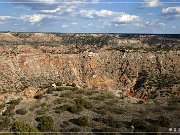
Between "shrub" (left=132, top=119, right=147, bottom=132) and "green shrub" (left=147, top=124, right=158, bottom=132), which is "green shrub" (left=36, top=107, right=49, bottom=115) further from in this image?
"green shrub" (left=147, top=124, right=158, bottom=132)

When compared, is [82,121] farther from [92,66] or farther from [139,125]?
[92,66]

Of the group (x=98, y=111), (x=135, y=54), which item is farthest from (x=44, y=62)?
(x=98, y=111)

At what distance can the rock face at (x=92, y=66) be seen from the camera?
248ft

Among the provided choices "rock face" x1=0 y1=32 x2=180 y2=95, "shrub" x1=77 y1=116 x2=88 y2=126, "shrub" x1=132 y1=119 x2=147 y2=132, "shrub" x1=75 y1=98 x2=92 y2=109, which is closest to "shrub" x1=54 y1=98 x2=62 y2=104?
"shrub" x1=75 y1=98 x2=92 y2=109

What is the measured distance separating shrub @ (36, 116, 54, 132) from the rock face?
45.5m

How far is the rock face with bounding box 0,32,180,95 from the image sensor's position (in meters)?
75.5

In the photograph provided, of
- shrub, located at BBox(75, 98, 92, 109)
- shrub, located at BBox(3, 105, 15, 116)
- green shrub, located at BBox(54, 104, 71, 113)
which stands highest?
shrub, located at BBox(75, 98, 92, 109)

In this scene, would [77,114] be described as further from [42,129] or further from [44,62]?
[44,62]

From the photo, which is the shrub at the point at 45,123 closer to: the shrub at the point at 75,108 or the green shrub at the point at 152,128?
the shrub at the point at 75,108

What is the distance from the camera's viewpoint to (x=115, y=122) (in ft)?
81.1

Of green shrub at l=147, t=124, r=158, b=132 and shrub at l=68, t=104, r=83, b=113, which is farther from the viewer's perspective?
shrub at l=68, t=104, r=83, b=113

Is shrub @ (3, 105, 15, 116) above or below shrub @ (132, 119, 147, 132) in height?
below

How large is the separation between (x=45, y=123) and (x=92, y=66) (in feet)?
201

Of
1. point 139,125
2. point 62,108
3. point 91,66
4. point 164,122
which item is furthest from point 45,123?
point 91,66
